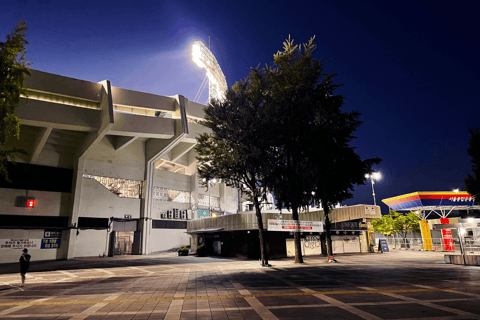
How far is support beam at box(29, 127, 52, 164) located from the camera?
100 feet

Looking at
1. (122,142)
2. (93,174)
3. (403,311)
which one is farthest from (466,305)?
(93,174)

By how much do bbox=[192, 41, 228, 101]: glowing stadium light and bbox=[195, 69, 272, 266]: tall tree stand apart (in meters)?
26.3

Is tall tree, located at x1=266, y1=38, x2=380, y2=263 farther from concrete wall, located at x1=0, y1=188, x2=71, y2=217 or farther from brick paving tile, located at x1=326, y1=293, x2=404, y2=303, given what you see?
concrete wall, located at x1=0, y1=188, x2=71, y2=217

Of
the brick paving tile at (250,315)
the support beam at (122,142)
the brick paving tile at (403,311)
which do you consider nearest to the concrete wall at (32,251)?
the support beam at (122,142)

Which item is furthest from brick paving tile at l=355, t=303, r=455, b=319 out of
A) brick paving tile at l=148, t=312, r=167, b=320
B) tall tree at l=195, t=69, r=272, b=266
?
tall tree at l=195, t=69, r=272, b=266

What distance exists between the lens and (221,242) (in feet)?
105

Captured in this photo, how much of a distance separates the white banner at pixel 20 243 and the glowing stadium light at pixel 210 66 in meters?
31.8

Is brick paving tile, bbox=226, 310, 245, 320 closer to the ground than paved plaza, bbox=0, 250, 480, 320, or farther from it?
farther from it

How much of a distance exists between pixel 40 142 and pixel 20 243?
1197 centimetres

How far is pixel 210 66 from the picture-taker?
50625 millimetres

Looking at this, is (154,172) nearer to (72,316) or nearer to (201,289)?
(201,289)

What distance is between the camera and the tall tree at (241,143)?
812 inches

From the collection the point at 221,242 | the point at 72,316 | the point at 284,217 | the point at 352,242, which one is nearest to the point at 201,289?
the point at 72,316

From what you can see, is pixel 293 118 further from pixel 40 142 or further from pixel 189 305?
pixel 40 142
